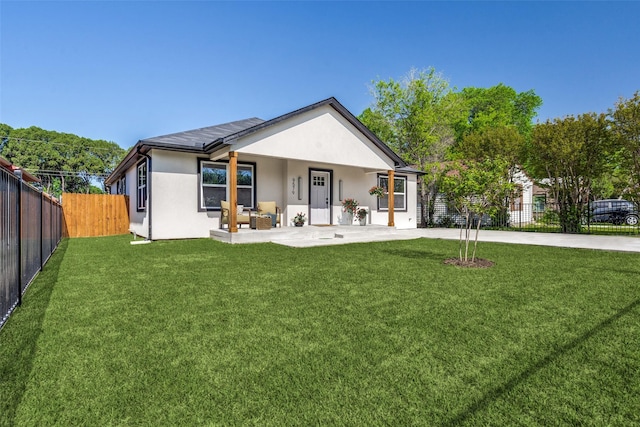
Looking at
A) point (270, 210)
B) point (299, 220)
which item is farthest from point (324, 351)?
point (299, 220)

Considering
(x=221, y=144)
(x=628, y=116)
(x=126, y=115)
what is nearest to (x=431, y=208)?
(x=628, y=116)

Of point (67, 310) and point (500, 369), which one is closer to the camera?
point (500, 369)

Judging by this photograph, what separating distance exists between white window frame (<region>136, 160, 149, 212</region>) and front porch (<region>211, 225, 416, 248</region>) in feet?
10.1

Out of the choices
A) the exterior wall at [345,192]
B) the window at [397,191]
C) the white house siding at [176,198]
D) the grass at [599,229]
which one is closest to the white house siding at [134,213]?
the white house siding at [176,198]

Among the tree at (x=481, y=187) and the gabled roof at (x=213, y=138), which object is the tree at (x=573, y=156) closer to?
the gabled roof at (x=213, y=138)

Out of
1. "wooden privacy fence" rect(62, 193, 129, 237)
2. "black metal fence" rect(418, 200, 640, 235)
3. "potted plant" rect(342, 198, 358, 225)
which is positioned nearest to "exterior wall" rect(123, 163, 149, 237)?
"wooden privacy fence" rect(62, 193, 129, 237)

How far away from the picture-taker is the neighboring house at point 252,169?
10430 mm

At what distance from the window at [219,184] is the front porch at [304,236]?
4.12 ft

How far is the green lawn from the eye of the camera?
1.81 metres

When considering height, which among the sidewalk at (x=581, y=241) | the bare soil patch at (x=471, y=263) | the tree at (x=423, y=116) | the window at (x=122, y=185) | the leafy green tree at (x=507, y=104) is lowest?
the bare soil patch at (x=471, y=263)

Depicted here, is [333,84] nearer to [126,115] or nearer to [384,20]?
[384,20]

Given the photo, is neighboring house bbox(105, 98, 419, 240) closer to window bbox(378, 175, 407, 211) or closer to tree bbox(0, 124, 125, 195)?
window bbox(378, 175, 407, 211)

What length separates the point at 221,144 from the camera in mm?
9969

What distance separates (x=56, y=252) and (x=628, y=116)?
65.8 ft
